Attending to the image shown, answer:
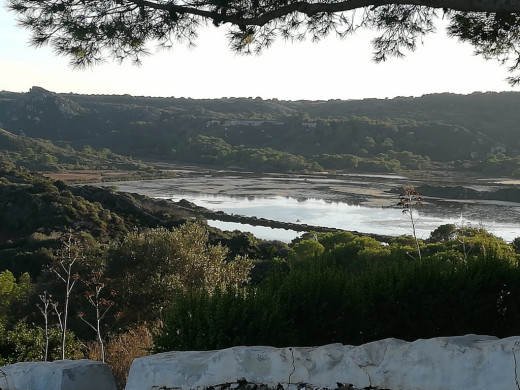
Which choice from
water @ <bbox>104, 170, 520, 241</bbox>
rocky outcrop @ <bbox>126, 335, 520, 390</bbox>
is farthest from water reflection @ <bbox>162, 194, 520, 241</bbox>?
rocky outcrop @ <bbox>126, 335, 520, 390</bbox>

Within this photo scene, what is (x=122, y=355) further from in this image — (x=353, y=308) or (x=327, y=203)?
(x=327, y=203)

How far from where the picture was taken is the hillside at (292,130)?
3962 inches

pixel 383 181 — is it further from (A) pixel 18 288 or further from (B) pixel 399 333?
(B) pixel 399 333

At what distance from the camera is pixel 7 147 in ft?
382

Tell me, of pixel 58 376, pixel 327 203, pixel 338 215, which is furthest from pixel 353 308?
pixel 327 203

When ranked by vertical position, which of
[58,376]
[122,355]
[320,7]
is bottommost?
[122,355]

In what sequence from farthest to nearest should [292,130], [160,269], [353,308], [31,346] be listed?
[292,130]
[160,269]
[31,346]
[353,308]

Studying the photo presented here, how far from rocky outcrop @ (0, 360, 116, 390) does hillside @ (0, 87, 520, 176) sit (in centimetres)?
8021

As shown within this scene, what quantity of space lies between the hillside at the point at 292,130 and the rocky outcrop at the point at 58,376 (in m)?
80.2

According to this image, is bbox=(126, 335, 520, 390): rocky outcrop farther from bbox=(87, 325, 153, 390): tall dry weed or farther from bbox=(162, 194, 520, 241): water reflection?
bbox=(162, 194, 520, 241): water reflection

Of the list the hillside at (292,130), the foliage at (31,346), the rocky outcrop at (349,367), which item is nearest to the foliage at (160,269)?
the foliage at (31,346)

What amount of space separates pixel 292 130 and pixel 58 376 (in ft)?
409

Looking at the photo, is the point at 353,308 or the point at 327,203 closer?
the point at 353,308

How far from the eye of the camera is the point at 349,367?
3891mm
